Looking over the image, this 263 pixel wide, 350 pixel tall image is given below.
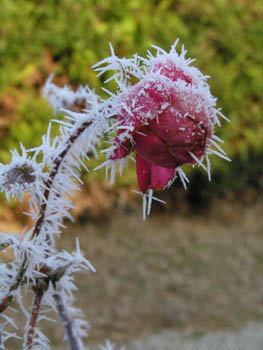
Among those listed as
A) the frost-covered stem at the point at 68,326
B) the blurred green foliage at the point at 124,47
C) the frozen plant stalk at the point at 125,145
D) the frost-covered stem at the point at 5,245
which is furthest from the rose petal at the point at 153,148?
the blurred green foliage at the point at 124,47

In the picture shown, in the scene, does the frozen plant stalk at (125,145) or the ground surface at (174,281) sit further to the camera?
the ground surface at (174,281)

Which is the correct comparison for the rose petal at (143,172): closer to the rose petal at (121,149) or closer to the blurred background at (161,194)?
the rose petal at (121,149)

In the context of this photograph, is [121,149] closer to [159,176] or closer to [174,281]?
[159,176]

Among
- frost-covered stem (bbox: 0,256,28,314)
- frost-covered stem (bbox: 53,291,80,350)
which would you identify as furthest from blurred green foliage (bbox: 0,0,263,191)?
frost-covered stem (bbox: 0,256,28,314)

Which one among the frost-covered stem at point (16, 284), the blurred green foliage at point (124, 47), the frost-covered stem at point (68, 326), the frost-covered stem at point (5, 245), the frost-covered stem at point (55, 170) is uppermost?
the blurred green foliage at point (124, 47)

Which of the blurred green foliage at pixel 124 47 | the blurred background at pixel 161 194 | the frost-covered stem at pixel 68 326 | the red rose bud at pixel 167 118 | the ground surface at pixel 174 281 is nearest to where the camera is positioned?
the red rose bud at pixel 167 118

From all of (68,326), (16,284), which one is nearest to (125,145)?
(16,284)
